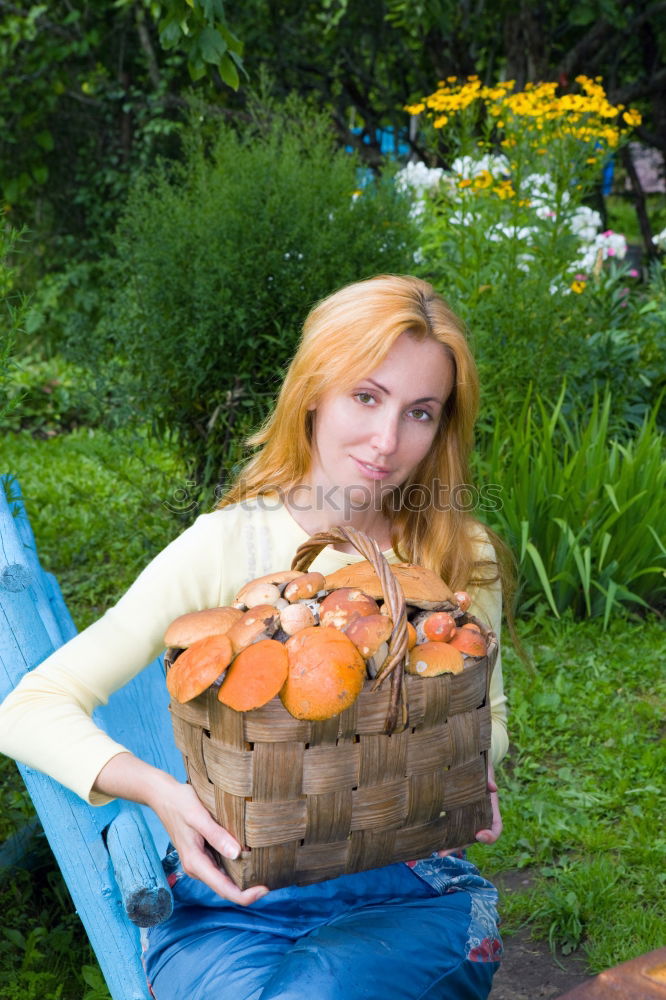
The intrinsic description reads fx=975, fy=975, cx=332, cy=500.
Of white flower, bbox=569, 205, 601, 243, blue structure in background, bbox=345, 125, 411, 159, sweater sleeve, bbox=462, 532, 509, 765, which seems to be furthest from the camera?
blue structure in background, bbox=345, 125, 411, 159

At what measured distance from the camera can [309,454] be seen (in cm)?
186

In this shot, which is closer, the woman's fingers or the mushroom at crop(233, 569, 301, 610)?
the woman's fingers

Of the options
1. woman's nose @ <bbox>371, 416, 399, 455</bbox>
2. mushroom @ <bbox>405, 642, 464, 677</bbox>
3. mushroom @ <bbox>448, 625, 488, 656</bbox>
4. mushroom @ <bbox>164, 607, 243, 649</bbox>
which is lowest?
mushroom @ <bbox>448, 625, 488, 656</bbox>

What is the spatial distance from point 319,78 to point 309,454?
27.2 feet

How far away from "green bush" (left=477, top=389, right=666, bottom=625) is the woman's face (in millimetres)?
1864

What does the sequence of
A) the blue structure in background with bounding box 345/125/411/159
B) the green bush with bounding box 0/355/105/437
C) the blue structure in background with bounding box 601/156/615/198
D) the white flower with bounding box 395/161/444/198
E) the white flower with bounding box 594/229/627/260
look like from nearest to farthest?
the white flower with bounding box 594/229/627/260, the white flower with bounding box 395/161/444/198, the green bush with bounding box 0/355/105/437, the blue structure in background with bounding box 601/156/615/198, the blue structure in background with bounding box 345/125/411/159

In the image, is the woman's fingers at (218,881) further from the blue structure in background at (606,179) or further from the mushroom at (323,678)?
the blue structure in background at (606,179)

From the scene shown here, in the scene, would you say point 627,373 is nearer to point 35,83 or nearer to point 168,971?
point 168,971

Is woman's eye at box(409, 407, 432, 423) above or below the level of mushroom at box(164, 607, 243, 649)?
above

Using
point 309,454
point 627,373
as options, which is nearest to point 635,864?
point 309,454

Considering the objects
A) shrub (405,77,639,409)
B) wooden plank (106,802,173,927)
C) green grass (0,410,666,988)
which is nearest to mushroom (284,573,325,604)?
wooden plank (106,802,173,927)

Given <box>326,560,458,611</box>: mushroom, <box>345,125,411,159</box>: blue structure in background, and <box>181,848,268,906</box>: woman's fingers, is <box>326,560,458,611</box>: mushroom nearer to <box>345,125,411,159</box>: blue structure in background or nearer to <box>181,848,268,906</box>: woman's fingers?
<box>181,848,268,906</box>: woman's fingers

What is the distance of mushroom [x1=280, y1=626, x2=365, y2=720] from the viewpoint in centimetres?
112

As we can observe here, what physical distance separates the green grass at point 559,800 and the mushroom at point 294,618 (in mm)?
1253
